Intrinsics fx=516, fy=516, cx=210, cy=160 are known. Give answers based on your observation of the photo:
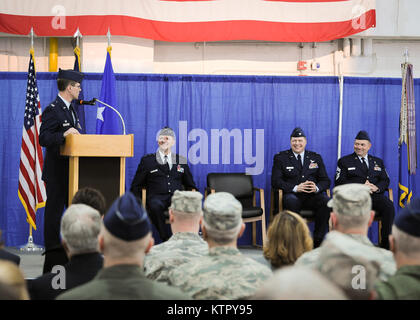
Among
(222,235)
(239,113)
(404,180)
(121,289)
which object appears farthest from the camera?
(239,113)

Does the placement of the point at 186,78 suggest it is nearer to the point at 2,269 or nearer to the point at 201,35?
the point at 201,35

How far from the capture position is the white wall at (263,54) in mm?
7000

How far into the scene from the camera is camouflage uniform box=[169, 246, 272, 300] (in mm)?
1710

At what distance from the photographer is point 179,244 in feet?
7.73

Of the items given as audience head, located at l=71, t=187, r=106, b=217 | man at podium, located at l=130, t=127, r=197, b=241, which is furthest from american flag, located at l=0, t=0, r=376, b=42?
audience head, located at l=71, t=187, r=106, b=217

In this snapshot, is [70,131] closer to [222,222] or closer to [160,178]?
[160,178]

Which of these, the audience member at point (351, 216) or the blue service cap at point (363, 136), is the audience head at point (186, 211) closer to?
the audience member at point (351, 216)

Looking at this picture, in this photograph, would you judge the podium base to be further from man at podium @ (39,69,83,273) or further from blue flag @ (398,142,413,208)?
blue flag @ (398,142,413,208)

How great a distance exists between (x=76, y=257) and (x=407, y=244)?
119 centimetres

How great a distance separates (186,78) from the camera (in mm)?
6250

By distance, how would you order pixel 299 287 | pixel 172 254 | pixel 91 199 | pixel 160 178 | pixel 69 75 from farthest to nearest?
pixel 160 178 < pixel 69 75 < pixel 91 199 < pixel 172 254 < pixel 299 287

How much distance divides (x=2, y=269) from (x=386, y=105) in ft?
19.2

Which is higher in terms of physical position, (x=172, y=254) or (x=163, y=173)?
(x=163, y=173)

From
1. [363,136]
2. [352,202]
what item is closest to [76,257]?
[352,202]
